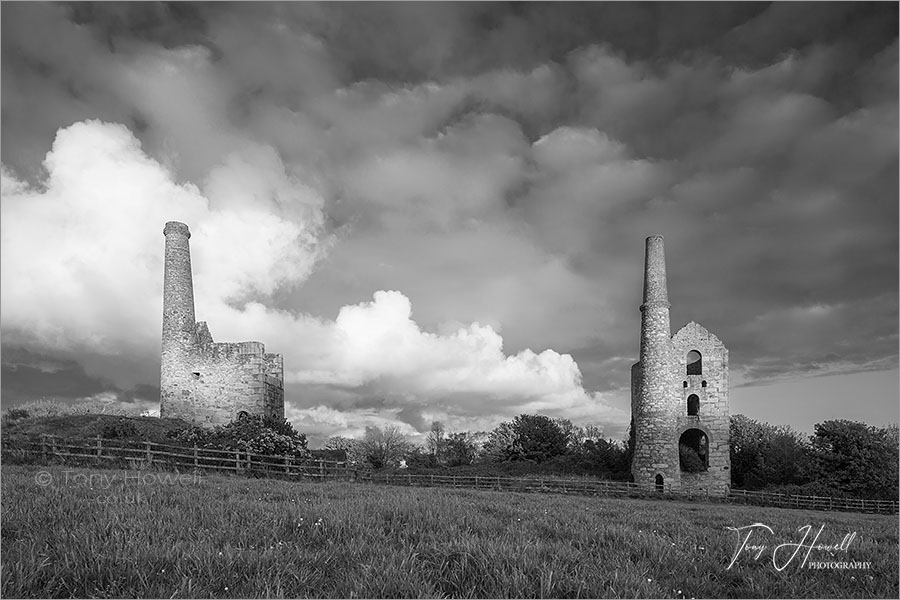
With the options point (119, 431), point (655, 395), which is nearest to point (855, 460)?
point (655, 395)

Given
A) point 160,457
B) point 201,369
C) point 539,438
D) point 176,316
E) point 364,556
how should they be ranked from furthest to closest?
1. point 539,438
2. point 176,316
3. point 201,369
4. point 160,457
5. point 364,556

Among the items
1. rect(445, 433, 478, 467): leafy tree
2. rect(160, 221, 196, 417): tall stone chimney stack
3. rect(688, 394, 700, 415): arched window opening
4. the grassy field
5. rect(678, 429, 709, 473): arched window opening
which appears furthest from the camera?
rect(445, 433, 478, 467): leafy tree

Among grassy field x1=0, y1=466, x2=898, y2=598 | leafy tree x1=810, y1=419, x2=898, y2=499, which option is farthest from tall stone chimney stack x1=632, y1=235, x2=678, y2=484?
grassy field x1=0, y1=466, x2=898, y2=598

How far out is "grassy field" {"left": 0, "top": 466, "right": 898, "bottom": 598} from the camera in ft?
15.5

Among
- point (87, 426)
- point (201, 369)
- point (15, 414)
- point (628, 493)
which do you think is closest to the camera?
point (87, 426)

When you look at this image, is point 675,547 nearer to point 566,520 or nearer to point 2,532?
point 566,520

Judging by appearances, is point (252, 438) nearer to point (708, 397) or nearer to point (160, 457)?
point (160, 457)

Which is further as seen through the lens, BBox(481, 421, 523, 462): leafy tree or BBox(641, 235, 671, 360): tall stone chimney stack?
BBox(481, 421, 523, 462): leafy tree

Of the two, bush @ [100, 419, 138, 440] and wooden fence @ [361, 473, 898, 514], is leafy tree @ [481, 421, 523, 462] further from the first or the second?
bush @ [100, 419, 138, 440]

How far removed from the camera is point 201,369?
39.1 m

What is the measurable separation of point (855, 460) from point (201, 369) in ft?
157

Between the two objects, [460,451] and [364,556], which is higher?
[364,556]

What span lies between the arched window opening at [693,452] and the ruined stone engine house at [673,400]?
0.37 ft

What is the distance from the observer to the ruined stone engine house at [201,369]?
125ft
